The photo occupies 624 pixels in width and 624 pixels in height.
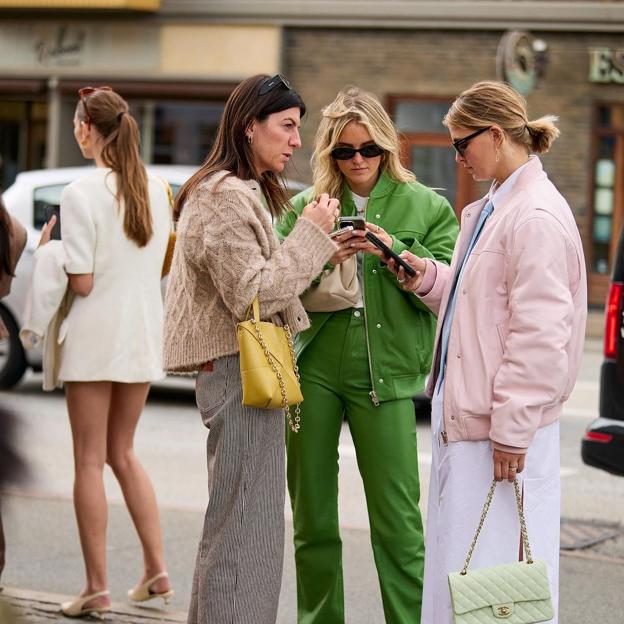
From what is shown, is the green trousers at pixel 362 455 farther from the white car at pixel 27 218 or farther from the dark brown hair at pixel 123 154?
the white car at pixel 27 218

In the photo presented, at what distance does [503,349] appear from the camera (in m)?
3.53

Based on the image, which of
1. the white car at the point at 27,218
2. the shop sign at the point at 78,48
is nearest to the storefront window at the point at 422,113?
the shop sign at the point at 78,48

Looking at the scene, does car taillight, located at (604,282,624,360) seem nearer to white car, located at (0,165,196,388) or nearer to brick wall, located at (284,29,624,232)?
white car, located at (0,165,196,388)

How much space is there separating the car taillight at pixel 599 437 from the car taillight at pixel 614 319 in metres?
0.37

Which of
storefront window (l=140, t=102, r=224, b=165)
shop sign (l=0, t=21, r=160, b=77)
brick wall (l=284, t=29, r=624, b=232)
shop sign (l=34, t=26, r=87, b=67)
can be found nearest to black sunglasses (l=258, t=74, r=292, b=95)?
brick wall (l=284, t=29, r=624, b=232)

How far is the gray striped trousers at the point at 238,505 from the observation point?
3.78m

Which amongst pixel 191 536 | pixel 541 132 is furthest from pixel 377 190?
pixel 191 536

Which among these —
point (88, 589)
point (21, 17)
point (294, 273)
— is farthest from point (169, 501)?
point (21, 17)

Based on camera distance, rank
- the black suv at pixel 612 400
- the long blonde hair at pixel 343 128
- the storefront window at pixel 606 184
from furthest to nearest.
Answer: the storefront window at pixel 606 184
the black suv at pixel 612 400
the long blonde hair at pixel 343 128

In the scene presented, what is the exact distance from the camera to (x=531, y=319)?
340cm

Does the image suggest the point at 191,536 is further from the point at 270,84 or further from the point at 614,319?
the point at 270,84

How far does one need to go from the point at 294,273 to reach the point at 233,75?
17.3m

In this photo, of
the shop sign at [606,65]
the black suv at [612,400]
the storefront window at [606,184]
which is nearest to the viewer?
the black suv at [612,400]

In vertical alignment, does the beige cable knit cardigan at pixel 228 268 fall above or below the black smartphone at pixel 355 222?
below
